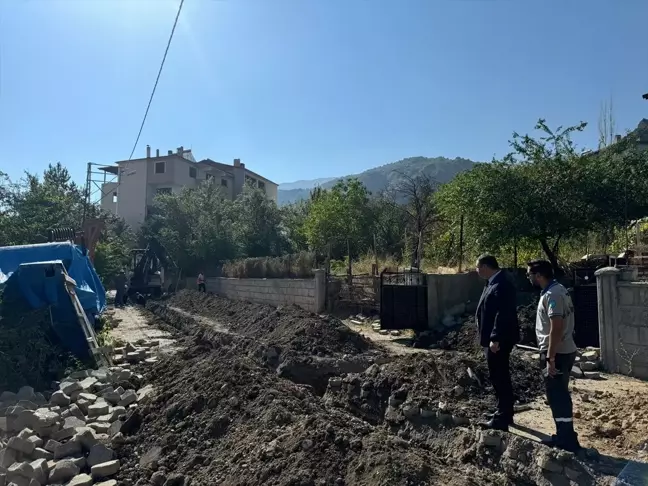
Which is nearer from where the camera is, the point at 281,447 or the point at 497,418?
the point at 281,447

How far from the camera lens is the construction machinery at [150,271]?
27.0 m

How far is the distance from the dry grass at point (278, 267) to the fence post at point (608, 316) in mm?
10465

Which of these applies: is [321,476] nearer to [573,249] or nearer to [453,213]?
[453,213]

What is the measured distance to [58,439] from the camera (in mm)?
6207

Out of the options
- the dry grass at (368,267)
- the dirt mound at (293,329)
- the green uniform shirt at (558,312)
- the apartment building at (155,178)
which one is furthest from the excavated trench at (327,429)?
the apartment building at (155,178)

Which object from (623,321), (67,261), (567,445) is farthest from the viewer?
(67,261)

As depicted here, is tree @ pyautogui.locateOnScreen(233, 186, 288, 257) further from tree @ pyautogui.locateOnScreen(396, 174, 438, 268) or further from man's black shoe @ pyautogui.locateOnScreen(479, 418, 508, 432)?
man's black shoe @ pyautogui.locateOnScreen(479, 418, 508, 432)

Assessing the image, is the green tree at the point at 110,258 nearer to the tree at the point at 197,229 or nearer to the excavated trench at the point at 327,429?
the tree at the point at 197,229

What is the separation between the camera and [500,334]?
4742mm

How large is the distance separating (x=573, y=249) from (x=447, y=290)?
429cm

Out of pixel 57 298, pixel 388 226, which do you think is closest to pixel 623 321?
pixel 57 298

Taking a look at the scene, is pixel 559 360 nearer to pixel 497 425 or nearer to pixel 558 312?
pixel 558 312

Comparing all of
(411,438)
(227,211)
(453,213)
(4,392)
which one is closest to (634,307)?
(411,438)

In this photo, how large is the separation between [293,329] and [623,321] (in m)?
6.19
